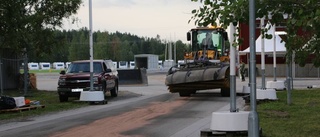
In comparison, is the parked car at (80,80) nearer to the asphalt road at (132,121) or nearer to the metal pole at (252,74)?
the asphalt road at (132,121)

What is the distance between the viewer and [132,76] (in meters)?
37.6

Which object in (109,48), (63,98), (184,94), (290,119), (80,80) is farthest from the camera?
(109,48)

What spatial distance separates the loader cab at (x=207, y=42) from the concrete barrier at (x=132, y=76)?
12.3 m

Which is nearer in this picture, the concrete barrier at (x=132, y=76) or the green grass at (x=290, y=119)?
the green grass at (x=290, y=119)

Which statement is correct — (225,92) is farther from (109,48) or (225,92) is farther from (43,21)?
(109,48)

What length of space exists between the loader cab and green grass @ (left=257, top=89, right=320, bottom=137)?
20.9ft

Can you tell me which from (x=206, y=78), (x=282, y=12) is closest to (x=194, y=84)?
(x=206, y=78)

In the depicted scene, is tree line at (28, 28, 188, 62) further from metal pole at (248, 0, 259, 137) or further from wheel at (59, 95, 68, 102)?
metal pole at (248, 0, 259, 137)

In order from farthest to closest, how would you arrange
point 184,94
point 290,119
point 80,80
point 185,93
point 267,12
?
1. point 184,94
2. point 185,93
3. point 80,80
4. point 290,119
5. point 267,12

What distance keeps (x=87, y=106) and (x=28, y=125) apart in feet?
19.1

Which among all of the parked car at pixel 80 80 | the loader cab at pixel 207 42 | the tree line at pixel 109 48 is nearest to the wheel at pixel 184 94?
the loader cab at pixel 207 42

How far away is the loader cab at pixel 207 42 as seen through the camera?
24359 mm

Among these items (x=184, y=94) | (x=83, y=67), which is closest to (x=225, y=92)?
(x=184, y=94)

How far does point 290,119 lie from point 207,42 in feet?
39.5
